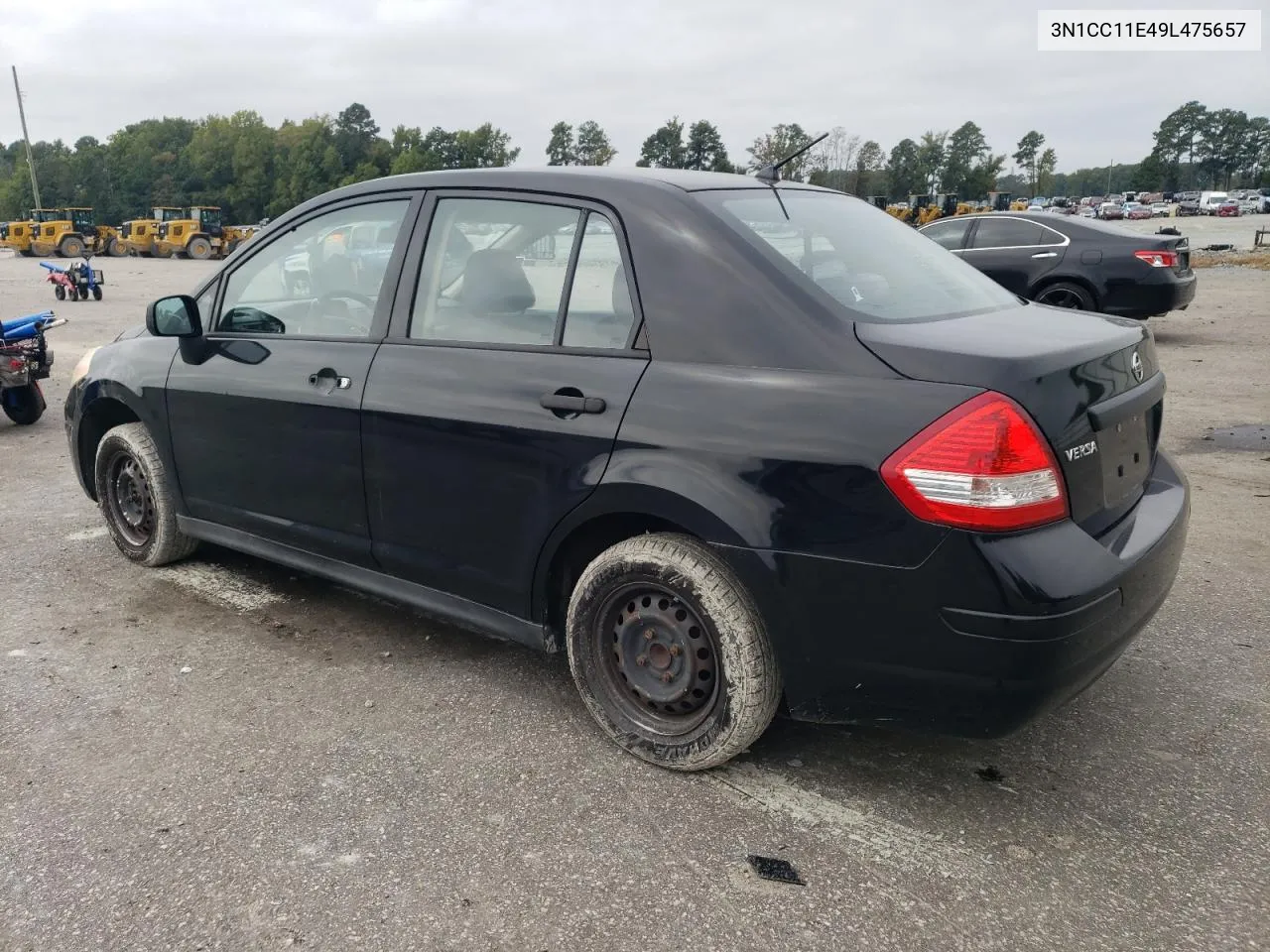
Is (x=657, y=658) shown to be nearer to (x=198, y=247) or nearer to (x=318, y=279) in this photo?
(x=318, y=279)

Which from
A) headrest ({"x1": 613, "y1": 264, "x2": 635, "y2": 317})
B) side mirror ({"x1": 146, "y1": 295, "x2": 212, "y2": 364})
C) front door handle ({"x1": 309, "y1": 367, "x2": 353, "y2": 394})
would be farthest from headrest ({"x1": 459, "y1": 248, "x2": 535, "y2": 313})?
side mirror ({"x1": 146, "y1": 295, "x2": 212, "y2": 364})

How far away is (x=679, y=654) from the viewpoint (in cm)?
284

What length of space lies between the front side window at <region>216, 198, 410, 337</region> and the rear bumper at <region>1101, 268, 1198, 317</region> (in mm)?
9837

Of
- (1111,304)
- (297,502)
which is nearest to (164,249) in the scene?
(1111,304)

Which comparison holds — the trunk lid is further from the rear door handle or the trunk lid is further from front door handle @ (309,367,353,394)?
front door handle @ (309,367,353,394)

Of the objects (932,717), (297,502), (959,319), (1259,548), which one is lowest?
(1259,548)

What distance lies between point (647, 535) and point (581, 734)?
738mm

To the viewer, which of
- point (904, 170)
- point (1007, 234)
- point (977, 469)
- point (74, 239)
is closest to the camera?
point (977, 469)

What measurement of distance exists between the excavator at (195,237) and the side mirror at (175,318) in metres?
40.5

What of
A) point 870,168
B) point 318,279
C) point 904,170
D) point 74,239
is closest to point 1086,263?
point 318,279

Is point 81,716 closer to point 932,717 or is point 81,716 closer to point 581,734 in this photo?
point 581,734

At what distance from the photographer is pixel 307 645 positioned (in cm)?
381

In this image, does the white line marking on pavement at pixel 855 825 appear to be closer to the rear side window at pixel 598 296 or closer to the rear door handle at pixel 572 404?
the rear door handle at pixel 572 404

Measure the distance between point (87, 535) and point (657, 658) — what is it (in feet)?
12.0
